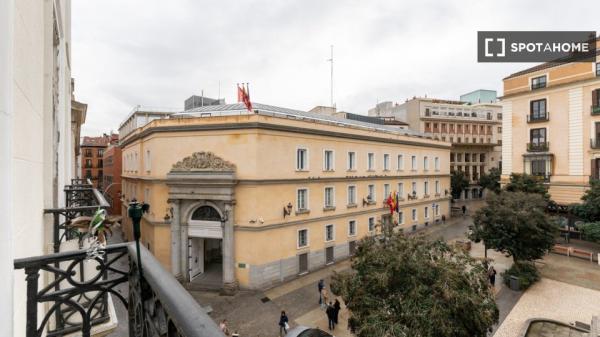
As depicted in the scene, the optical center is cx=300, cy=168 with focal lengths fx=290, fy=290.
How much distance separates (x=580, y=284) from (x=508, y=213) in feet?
20.5

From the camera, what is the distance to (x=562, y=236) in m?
28.7

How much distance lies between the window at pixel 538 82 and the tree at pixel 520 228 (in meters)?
17.8

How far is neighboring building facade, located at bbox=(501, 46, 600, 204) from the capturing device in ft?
90.0

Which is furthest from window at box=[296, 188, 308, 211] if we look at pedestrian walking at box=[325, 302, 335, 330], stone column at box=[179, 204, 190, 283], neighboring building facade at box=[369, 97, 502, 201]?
neighboring building facade at box=[369, 97, 502, 201]

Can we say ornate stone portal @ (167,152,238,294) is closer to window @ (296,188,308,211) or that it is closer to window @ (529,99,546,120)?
window @ (296,188,308,211)

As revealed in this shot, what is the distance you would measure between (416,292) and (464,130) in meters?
54.9

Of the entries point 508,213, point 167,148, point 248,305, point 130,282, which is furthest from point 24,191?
point 508,213

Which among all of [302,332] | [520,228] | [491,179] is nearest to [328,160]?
[520,228]

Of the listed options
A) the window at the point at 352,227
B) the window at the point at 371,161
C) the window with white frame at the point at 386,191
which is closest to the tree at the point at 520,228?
the window at the point at 352,227

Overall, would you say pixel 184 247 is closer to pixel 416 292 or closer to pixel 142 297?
pixel 416 292

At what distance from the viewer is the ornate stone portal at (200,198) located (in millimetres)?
18938

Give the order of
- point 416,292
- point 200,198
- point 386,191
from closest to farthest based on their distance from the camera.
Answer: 1. point 416,292
2. point 200,198
3. point 386,191

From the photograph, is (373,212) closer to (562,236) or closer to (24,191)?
(562,236)

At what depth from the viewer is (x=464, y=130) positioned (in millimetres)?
55031
